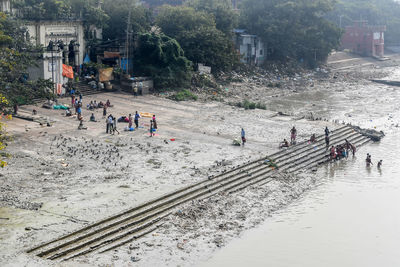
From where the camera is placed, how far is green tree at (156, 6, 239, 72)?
46.9 meters

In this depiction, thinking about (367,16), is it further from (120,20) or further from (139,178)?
(139,178)

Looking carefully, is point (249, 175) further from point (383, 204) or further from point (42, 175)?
point (42, 175)

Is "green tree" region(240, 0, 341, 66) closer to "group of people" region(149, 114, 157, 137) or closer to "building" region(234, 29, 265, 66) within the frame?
"building" region(234, 29, 265, 66)

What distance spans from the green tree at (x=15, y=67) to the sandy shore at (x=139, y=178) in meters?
2.09

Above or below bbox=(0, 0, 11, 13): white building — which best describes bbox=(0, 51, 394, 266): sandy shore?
below

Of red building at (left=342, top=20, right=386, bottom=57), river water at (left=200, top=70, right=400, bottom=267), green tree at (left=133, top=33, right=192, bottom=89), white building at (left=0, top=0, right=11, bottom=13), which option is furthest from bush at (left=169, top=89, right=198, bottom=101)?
red building at (left=342, top=20, right=386, bottom=57)

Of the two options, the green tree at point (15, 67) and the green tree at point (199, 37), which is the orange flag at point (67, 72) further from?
the green tree at point (199, 37)

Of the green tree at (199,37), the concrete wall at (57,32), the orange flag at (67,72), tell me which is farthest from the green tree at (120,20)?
the orange flag at (67,72)

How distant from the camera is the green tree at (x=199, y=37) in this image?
4691cm

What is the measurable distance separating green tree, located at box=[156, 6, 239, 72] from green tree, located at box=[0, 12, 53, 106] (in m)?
15.8

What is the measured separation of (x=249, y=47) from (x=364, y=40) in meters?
32.2

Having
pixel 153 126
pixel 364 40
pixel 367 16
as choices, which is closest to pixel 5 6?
pixel 153 126

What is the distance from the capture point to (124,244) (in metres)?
16.9

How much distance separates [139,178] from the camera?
21.9 meters
